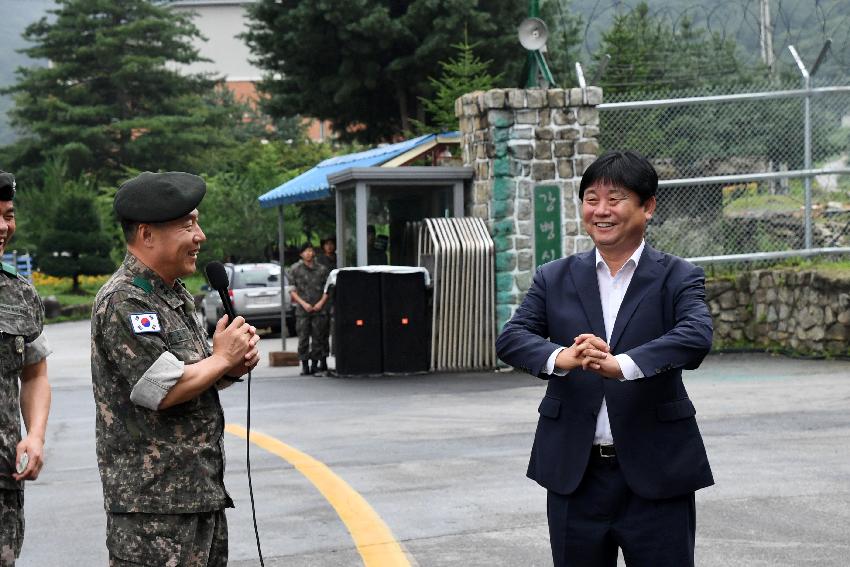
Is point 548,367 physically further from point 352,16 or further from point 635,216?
point 352,16

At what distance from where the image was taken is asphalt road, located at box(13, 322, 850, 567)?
23.4 ft

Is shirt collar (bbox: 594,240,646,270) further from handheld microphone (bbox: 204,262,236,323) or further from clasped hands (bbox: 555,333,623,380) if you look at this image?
handheld microphone (bbox: 204,262,236,323)

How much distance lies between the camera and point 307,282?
19.2m

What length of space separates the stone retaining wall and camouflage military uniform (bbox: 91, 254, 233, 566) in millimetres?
13082

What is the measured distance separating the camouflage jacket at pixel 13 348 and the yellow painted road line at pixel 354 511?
2505 mm

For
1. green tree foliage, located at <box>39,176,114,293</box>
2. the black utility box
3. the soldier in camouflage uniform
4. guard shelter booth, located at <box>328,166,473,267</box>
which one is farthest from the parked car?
green tree foliage, located at <box>39,176,114,293</box>

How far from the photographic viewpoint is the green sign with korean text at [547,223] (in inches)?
672

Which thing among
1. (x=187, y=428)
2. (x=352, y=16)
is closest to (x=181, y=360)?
(x=187, y=428)

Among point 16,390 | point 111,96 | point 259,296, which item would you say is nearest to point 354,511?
point 16,390

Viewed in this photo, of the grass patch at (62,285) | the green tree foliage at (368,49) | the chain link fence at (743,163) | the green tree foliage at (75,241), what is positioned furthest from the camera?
the grass patch at (62,285)

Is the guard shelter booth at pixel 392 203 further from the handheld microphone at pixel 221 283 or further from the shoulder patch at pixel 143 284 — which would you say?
the shoulder patch at pixel 143 284

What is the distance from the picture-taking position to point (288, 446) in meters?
11.1

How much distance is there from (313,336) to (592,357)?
48.9ft

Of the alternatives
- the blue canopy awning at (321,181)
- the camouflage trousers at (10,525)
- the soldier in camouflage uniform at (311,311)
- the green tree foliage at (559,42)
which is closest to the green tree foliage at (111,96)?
the green tree foliage at (559,42)
